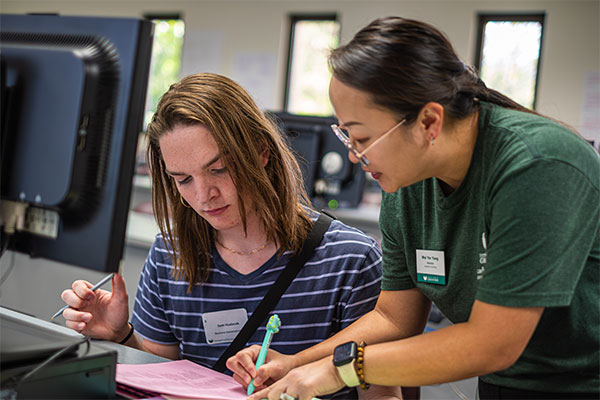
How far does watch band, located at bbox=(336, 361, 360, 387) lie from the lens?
85cm

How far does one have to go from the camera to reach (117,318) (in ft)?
3.86

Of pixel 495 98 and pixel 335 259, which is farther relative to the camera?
pixel 335 259

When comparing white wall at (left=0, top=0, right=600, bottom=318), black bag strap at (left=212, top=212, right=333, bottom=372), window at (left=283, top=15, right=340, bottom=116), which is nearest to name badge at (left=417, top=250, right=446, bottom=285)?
black bag strap at (left=212, top=212, right=333, bottom=372)

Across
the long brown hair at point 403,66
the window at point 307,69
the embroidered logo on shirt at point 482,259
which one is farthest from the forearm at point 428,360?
the window at point 307,69

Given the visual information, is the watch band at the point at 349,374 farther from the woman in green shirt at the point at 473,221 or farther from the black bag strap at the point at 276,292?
the black bag strap at the point at 276,292

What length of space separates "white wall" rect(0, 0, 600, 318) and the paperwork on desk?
1443 mm

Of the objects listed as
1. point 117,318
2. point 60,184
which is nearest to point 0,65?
point 60,184

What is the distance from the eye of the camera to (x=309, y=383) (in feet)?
2.82

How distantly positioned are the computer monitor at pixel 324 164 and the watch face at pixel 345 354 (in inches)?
75.5

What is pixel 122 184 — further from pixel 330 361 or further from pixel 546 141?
pixel 546 141

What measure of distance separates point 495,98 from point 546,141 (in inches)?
6.8

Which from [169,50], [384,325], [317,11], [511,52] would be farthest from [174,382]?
[169,50]

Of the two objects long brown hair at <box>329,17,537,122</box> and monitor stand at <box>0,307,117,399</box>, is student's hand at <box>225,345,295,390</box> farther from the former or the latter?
long brown hair at <box>329,17,537,122</box>

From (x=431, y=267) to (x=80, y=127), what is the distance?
71 cm
